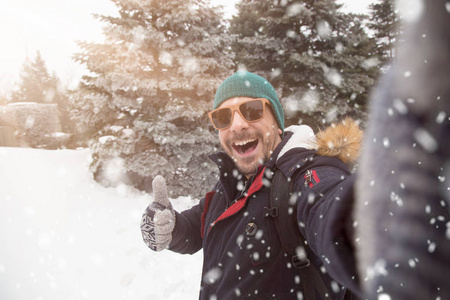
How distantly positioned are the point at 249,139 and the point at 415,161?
1.98 meters

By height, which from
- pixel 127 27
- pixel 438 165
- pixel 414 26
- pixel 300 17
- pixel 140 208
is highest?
pixel 300 17

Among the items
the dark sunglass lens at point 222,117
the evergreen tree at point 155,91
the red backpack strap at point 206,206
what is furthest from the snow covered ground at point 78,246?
the dark sunglass lens at point 222,117

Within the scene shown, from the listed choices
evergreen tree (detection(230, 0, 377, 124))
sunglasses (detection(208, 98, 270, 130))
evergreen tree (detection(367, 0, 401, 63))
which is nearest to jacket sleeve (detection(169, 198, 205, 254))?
sunglasses (detection(208, 98, 270, 130))

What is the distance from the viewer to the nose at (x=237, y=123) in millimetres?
2404

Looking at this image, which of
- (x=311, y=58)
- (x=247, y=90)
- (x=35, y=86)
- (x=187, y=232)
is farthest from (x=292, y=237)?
(x=35, y=86)

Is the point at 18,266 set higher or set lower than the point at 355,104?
lower

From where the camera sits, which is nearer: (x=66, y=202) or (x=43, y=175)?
(x=66, y=202)

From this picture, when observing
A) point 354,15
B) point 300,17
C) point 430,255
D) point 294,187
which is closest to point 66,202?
point 294,187

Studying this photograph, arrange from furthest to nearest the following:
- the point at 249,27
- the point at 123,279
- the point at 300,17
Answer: the point at 249,27
the point at 300,17
the point at 123,279

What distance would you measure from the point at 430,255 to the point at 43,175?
9.53 meters

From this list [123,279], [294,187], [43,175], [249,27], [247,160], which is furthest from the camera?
[249,27]

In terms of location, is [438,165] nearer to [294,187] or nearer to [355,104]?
[294,187]

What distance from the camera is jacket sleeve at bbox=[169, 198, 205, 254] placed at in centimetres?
246

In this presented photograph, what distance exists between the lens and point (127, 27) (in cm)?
672
